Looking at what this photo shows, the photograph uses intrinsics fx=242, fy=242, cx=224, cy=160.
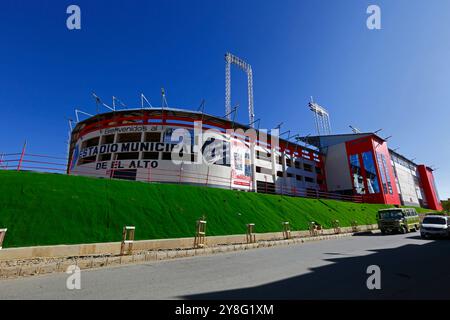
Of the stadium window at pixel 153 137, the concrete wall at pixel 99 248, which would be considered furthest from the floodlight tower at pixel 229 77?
the concrete wall at pixel 99 248

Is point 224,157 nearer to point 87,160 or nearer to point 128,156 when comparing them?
point 128,156

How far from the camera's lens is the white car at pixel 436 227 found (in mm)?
17297

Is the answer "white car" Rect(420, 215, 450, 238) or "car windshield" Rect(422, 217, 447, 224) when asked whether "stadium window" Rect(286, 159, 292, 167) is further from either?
"white car" Rect(420, 215, 450, 238)

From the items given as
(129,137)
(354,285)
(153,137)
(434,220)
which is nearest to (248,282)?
(354,285)

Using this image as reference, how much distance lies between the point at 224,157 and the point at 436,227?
920 inches

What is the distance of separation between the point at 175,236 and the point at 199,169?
18.5 metres

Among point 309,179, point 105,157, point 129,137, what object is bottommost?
point 105,157

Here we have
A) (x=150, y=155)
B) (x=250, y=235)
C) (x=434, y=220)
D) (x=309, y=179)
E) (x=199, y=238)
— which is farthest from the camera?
(x=309, y=179)

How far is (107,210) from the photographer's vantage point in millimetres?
12172

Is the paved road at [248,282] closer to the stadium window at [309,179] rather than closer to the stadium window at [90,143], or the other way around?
the stadium window at [90,143]

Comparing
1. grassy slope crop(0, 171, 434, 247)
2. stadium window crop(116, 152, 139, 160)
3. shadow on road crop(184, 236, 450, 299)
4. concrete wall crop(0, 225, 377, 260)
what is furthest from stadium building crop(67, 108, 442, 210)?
shadow on road crop(184, 236, 450, 299)

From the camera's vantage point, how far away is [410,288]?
17.3ft

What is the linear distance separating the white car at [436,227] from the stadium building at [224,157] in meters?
19.0
